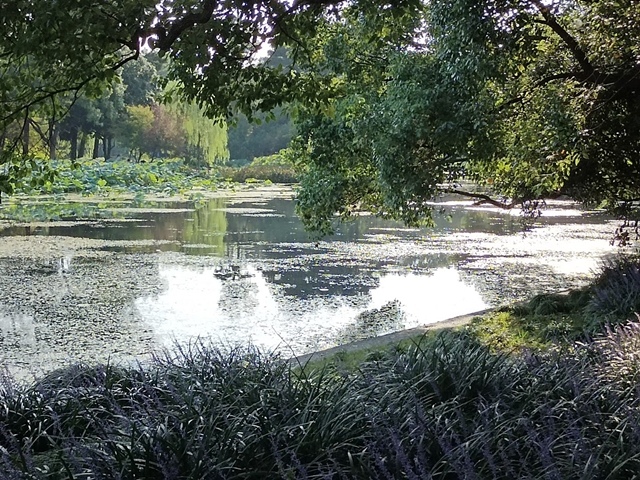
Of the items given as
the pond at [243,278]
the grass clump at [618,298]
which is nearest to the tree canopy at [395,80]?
the grass clump at [618,298]

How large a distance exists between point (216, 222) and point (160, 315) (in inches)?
431

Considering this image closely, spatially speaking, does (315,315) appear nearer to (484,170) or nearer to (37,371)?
(484,170)

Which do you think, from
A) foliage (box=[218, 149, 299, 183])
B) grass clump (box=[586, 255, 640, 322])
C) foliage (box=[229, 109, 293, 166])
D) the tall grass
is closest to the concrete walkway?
grass clump (box=[586, 255, 640, 322])

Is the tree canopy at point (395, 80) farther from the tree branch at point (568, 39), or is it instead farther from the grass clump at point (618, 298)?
the grass clump at point (618, 298)

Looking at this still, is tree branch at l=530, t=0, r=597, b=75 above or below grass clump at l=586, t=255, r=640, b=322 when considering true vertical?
above

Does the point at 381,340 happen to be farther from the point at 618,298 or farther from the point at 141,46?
the point at 141,46

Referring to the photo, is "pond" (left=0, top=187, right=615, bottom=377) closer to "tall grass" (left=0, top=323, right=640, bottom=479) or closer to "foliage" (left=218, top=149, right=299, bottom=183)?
"tall grass" (left=0, top=323, right=640, bottom=479)

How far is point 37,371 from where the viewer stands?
6.94m

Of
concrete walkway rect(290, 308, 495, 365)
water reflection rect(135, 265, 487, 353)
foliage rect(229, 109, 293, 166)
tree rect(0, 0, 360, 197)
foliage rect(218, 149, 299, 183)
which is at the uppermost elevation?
foliage rect(229, 109, 293, 166)

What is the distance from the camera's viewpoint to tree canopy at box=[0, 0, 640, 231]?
4.14 metres

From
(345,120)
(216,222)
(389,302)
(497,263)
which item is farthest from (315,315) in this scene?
(216,222)

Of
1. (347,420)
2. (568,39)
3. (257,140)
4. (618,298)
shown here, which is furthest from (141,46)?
(257,140)

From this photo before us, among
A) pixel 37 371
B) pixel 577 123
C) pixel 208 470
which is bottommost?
pixel 37 371

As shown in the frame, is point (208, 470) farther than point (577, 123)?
No
